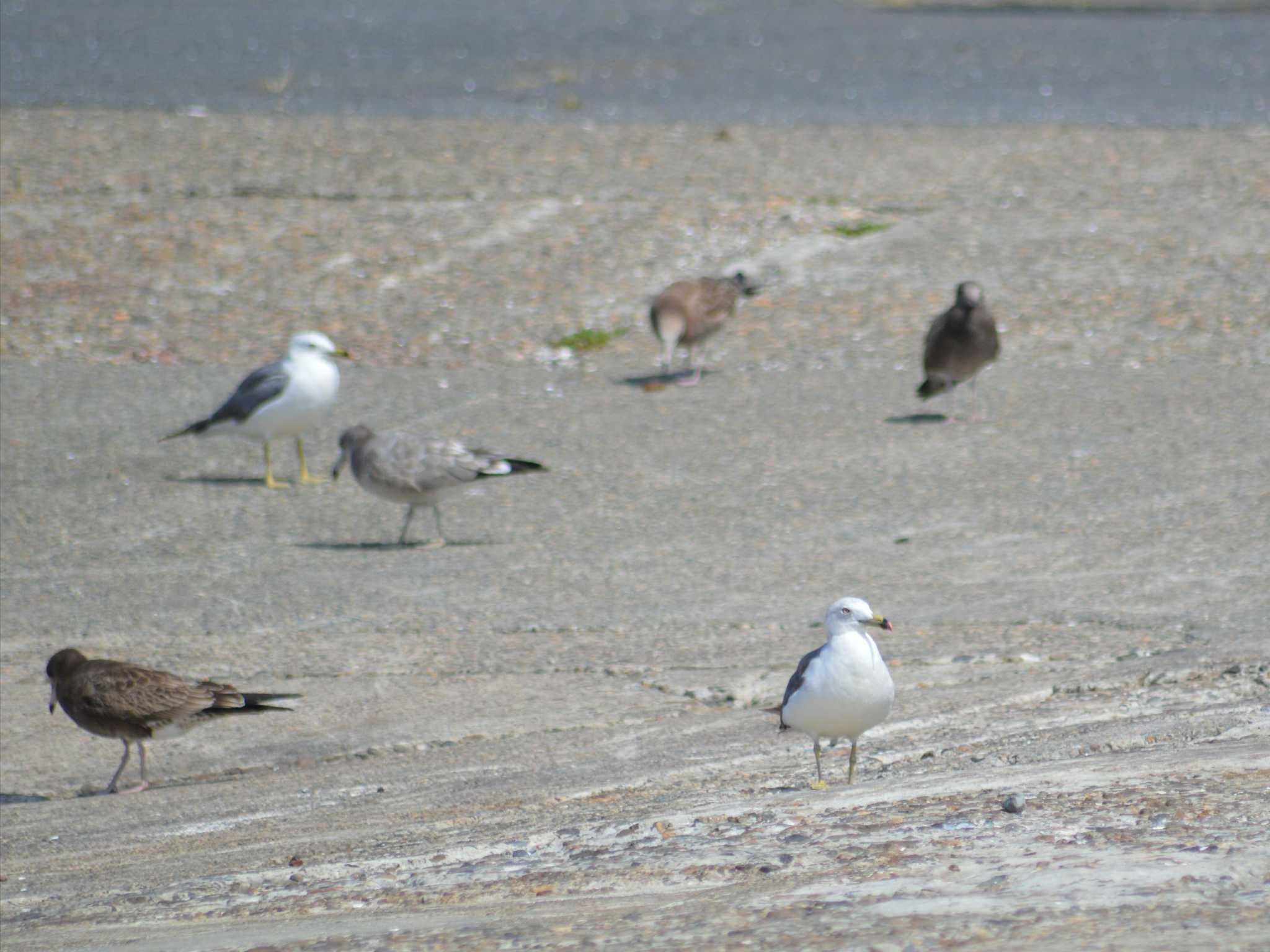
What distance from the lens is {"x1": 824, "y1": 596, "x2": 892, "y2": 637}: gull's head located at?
586cm

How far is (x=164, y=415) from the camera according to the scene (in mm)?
11984

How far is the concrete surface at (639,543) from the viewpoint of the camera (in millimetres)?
4738

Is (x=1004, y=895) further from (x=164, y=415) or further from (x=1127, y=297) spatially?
(x=1127, y=297)

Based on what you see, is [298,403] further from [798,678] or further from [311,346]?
[798,678]

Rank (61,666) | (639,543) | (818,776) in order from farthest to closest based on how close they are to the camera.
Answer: (639,543) < (61,666) < (818,776)

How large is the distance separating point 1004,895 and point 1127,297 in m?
10.4

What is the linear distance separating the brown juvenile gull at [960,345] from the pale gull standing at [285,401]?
3.89 m

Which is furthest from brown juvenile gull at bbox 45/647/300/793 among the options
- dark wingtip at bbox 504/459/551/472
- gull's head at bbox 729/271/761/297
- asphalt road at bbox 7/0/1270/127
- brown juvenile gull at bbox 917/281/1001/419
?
asphalt road at bbox 7/0/1270/127

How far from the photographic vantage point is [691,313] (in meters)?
12.5

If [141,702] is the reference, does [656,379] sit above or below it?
above

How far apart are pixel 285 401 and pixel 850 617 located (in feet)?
18.4

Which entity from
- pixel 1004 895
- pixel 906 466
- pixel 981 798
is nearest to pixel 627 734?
pixel 981 798

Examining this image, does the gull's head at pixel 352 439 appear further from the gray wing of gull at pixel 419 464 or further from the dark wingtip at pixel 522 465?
the dark wingtip at pixel 522 465

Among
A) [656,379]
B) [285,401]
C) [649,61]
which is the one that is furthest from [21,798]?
[649,61]
